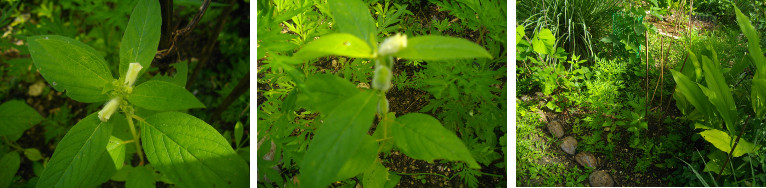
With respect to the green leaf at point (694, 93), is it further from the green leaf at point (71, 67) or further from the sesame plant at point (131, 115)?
the green leaf at point (71, 67)

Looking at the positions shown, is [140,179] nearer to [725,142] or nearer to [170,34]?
[170,34]

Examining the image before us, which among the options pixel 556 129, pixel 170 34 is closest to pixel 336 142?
pixel 170 34

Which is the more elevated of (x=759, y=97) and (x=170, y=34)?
(x=170, y=34)

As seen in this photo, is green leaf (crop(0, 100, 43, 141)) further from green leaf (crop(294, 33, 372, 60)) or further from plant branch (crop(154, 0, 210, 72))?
green leaf (crop(294, 33, 372, 60))

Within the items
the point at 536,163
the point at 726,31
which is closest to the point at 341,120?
the point at 536,163

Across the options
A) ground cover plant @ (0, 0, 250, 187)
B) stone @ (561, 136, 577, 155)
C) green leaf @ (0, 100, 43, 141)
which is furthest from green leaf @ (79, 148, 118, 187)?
stone @ (561, 136, 577, 155)

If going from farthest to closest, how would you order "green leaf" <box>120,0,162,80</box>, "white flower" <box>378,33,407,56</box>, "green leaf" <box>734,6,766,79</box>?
"green leaf" <box>734,6,766,79</box>, "green leaf" <box>120,0,162,80</box>, "white flower" <box>378,33,407,56</box>

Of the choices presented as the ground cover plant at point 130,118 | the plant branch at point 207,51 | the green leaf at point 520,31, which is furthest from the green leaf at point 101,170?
the green leaf at point 520,31
